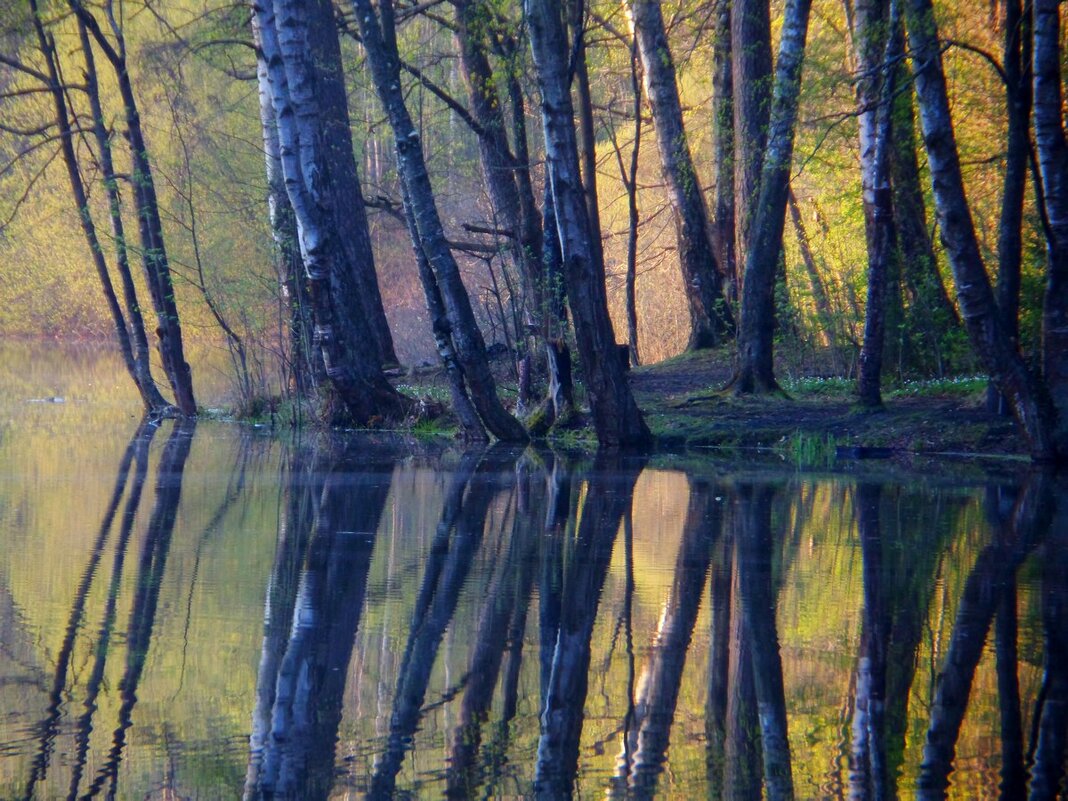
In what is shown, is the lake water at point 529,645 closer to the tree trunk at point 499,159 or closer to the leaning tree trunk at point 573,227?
the leaning tree trunk at point 573,227

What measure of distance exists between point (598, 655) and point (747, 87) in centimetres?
1119

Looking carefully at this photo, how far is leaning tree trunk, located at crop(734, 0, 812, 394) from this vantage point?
1057 centimetres

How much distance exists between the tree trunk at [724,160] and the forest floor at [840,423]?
3728mm

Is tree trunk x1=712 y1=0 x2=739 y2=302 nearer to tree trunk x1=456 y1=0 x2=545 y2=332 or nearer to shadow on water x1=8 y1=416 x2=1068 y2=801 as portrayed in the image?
tree trunk x1=456 y1=0 x2=545 y2=332

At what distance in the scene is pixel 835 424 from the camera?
10984 millimetres

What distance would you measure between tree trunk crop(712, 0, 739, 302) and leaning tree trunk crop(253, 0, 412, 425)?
536cm

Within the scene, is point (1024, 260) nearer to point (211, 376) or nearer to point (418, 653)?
point (418, 653)

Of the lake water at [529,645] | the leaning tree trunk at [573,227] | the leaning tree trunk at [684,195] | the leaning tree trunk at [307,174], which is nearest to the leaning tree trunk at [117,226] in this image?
the leaning tree trunk at [307,174]

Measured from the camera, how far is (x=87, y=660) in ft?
11.2

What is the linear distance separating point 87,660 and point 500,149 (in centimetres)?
1265

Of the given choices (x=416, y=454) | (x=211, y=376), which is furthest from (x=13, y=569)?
(x=211, y=376)

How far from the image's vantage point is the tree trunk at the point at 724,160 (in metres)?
15.5

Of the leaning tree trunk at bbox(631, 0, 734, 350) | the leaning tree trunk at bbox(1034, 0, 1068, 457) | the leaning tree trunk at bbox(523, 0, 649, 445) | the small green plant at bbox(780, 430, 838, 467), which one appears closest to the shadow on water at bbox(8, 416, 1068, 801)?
the leaning tree trunk at bbox(1034, 0, 1068, 457)

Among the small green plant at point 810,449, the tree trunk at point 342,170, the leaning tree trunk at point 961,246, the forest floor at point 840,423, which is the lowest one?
the small green plant at point 810,449
